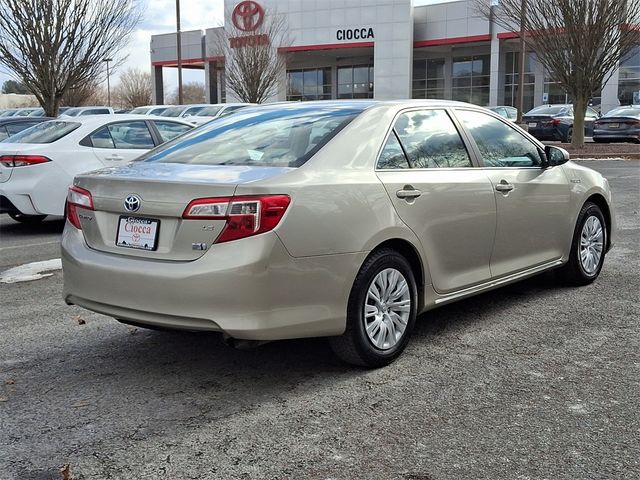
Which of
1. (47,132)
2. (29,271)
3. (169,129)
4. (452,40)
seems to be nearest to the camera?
(29,271)

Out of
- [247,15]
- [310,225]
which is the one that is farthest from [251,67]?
[310,225]

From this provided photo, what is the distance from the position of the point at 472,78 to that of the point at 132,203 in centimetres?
4801

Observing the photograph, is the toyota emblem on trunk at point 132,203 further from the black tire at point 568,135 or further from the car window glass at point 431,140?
the black tire at point 568,135

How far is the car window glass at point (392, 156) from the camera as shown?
14.4 feet

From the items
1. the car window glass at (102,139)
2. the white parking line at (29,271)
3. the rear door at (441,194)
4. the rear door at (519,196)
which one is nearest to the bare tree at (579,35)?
the car window glass at (102,139)

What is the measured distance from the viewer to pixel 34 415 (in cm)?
366

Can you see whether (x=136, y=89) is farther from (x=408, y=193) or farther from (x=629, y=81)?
(x=408, y=193)

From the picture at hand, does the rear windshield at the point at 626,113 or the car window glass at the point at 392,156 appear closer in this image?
the car window glass at the point at 392,156

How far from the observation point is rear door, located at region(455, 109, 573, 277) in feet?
17.0

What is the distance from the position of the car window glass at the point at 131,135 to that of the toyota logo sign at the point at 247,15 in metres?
35.0

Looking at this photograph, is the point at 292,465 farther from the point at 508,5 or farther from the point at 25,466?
the point at 508,5

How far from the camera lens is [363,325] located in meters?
4.11

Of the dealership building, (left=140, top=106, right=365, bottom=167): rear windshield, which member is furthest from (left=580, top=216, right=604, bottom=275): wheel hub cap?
the dealership building

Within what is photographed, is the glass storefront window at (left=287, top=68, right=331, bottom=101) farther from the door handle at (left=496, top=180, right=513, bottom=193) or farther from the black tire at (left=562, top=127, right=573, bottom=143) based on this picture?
the door handle at (left=496, top=180, right=513, bottom=193)
